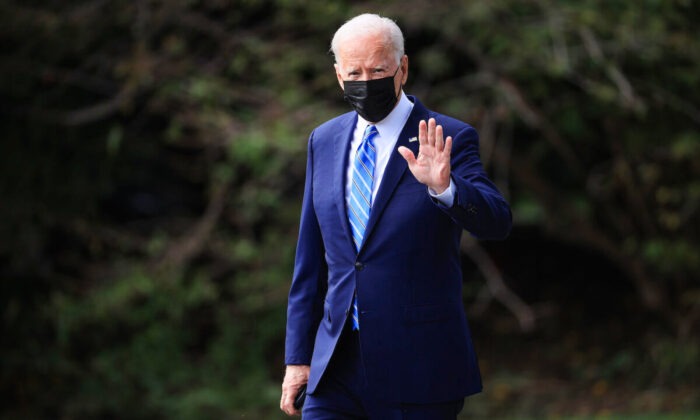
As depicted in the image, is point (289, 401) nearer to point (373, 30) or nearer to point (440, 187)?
point (440, 187)

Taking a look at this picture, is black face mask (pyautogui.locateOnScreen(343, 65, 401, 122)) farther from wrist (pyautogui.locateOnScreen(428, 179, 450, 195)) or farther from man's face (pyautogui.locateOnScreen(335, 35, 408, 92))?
wrist (pyautogui.locateOnScreen(428, 179, 450, 195))

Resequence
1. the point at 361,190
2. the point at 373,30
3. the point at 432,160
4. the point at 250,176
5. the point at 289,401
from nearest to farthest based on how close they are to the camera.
Result: the point at 432,160 < the point at 373,30 < the point at 361,190 < the point at 289,401 < the point at 250,176

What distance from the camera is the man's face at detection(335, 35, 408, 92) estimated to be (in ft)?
9.80

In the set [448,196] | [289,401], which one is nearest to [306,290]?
[289,401]

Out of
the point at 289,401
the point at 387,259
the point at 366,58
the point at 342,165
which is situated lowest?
the point at 289,401

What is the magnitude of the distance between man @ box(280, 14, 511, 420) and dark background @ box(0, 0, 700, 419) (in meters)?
4.47

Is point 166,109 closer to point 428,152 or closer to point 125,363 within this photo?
point 125,363

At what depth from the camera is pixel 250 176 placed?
28.7 feet

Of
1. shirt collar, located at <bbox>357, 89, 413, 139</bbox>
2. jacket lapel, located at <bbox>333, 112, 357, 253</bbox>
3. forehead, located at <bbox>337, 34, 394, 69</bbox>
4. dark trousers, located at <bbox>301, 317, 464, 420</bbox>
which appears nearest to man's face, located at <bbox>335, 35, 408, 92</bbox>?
forehead, located at <bbox>337, 34, 394, 69</bbox>

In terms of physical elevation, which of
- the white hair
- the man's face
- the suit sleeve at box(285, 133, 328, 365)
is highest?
the white hair

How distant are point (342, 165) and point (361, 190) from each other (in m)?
0.13

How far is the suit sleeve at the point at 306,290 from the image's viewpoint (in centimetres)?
331

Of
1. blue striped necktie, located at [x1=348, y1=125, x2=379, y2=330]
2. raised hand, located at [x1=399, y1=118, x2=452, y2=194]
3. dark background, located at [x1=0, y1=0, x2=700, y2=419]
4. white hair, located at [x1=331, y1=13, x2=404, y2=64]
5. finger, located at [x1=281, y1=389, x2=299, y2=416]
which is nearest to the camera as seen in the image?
raised hand, located at [x1=399, y1=118, x2=452, y2=194]

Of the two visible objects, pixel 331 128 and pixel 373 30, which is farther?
pixel 331 128
